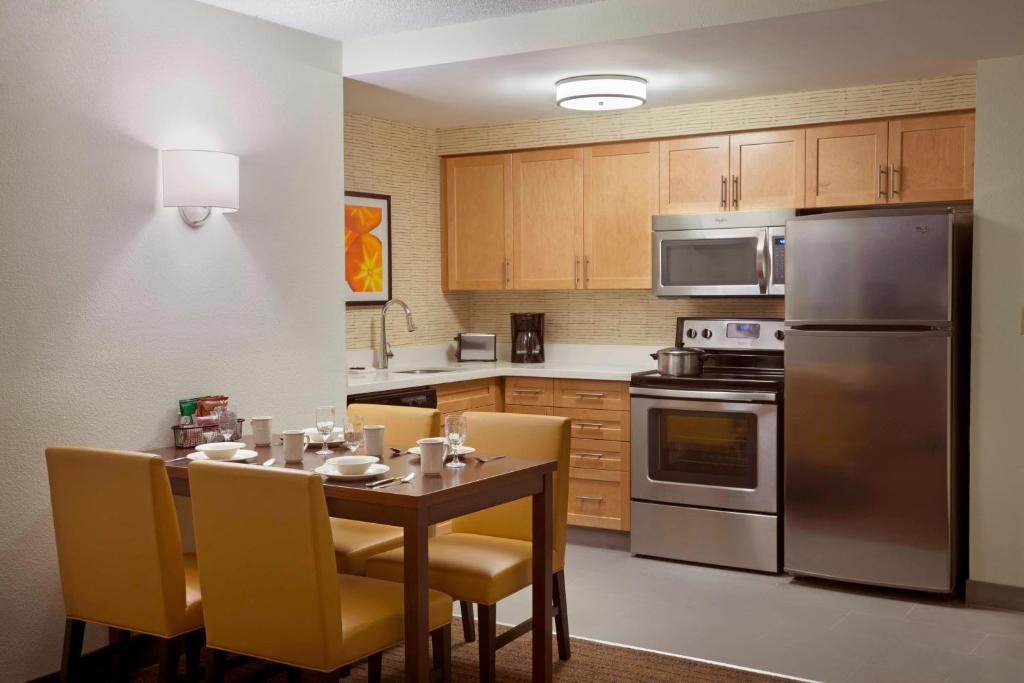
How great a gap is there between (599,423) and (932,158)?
6.56ft

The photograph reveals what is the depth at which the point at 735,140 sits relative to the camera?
5027 mm

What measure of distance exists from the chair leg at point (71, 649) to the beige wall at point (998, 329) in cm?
340

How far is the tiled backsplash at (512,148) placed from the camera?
16.3 feet

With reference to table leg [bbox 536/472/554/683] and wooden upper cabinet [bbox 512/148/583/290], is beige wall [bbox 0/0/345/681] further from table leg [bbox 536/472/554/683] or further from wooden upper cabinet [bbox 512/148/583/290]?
wooden upper cabinet [bbox 512/148/583/290]

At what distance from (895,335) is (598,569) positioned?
1.69m

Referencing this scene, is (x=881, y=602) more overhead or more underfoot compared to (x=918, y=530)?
more underfoot

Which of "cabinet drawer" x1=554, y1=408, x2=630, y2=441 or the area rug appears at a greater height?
"cabinet drawer" x1=554, y1=408, x2=630, y2=441

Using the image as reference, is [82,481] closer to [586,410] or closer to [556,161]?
[586,410]

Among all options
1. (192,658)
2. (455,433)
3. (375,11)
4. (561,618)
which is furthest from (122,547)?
(375,11)

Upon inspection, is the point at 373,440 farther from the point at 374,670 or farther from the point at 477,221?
the point at 477,221

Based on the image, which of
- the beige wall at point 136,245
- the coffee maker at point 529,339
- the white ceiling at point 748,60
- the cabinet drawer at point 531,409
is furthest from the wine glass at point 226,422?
the coffee maker at point 529,339

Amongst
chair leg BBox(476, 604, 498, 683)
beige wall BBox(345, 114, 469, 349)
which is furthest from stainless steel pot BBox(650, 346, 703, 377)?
chair leg BBox(476, 604, 498, 683)

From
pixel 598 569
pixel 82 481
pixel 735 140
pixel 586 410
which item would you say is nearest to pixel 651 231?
pixel 735 140

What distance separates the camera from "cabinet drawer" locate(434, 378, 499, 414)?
16.7 feet
